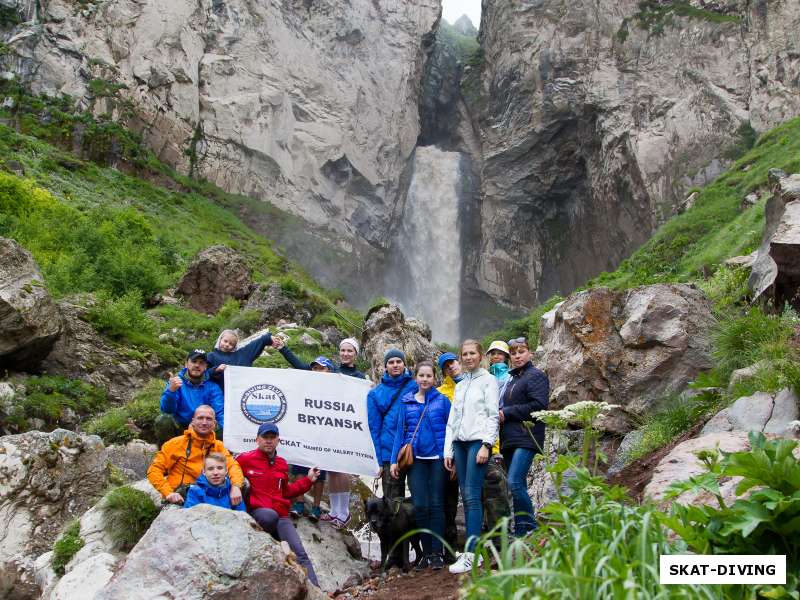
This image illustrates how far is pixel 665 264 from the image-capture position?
20891 millimetres

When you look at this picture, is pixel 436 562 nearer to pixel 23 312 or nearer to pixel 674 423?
pixel 674 423

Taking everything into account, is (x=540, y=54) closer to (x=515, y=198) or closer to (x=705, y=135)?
(x=515, y=198)

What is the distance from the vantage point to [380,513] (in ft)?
19.3

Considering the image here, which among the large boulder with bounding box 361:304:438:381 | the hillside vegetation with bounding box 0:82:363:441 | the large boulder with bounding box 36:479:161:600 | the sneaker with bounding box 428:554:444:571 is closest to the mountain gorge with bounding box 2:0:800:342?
the hillside vegetation with bounding box 0:82:363:441

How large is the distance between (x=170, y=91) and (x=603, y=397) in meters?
33.6

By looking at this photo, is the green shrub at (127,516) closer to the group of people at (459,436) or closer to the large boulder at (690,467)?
the group of people at (459,436)

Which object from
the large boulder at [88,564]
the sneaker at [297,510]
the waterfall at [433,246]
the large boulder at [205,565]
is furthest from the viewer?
the waterfall at [433,246]

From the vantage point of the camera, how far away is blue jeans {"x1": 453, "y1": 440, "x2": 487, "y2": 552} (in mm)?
5246

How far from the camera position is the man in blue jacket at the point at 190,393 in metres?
6.38

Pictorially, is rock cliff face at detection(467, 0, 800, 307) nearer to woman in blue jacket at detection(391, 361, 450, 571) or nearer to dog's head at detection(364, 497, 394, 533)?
woman in blue jacket at detection(391, 361, 450, 571)

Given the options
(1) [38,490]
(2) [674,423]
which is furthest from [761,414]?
(1) [38,490]

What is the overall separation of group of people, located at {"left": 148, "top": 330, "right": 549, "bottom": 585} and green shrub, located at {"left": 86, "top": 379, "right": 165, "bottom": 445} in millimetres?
3197

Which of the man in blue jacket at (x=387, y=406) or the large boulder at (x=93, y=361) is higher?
the large boulder at (x=93, y=361)

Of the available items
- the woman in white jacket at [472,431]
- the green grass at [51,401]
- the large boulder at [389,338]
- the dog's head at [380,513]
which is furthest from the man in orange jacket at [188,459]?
the large boulder at [389,338]
